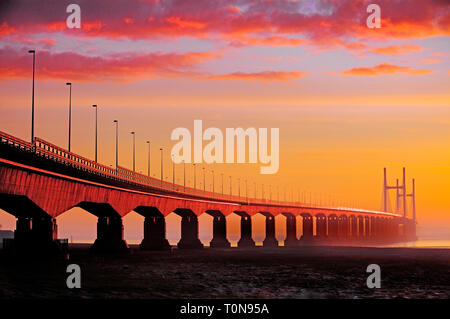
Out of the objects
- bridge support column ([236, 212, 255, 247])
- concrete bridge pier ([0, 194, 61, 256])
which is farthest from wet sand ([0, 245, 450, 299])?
bridge support column ([236, 212, 255, 247])

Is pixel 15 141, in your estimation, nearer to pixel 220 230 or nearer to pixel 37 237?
pixel 37 237

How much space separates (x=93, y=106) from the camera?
338ft

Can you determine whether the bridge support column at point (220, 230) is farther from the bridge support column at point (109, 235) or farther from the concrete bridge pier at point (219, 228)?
the bridge support column at point (109, 235)

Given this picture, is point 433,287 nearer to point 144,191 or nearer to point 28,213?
point 28,213

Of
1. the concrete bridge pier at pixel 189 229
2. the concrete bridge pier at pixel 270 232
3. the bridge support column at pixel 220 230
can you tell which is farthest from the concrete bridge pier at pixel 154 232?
the concrete bridge pier at pixel 270 232

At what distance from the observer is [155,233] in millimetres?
119938

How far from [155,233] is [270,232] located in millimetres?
64052

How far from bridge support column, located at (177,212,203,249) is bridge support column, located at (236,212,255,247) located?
85.3 feet

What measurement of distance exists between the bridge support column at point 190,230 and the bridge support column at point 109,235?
38.3 metres

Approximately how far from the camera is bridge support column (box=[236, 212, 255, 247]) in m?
163

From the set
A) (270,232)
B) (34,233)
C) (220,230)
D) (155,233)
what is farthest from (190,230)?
(34,233)

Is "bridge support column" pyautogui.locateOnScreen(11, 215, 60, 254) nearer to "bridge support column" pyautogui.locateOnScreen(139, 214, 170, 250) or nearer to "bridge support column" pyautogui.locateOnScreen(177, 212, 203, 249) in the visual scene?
"bridge support column" pyautogui.locateOnScreen(139, 214, 170, 250)

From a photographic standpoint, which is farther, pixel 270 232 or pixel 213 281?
pixel 270 232
